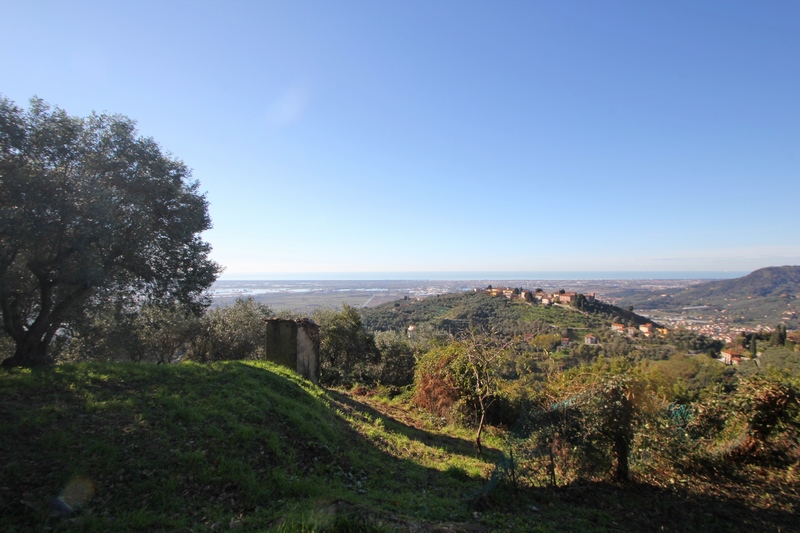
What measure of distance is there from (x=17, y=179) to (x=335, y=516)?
35.0ft

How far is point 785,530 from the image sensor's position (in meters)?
4.18

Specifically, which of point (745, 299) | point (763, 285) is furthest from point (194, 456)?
point (763, 285)

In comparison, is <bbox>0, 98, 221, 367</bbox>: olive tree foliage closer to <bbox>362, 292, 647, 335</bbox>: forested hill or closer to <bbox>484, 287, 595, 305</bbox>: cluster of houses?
<bbox>362, 292, 647, 335</bbox>: forested hill

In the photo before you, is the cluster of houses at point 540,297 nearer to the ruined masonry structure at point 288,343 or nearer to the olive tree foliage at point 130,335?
the ruined masonry structure at point 288,343

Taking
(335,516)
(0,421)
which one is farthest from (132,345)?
(335,516)

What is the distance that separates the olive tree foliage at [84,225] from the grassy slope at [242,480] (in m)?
3.17

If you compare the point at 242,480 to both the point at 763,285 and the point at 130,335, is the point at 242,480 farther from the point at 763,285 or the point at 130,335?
the point at 763,285

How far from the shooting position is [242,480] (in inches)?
188

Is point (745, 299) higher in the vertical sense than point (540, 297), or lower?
lower

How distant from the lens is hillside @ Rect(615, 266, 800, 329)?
152 ft

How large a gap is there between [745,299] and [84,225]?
80888 millimetres

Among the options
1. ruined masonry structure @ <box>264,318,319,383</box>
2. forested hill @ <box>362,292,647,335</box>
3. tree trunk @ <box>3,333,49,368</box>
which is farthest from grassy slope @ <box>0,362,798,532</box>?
forested hill @ <box>362,292,647,335</box>

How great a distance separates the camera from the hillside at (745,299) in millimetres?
46281

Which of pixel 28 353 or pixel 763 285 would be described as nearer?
pixel 28 353
